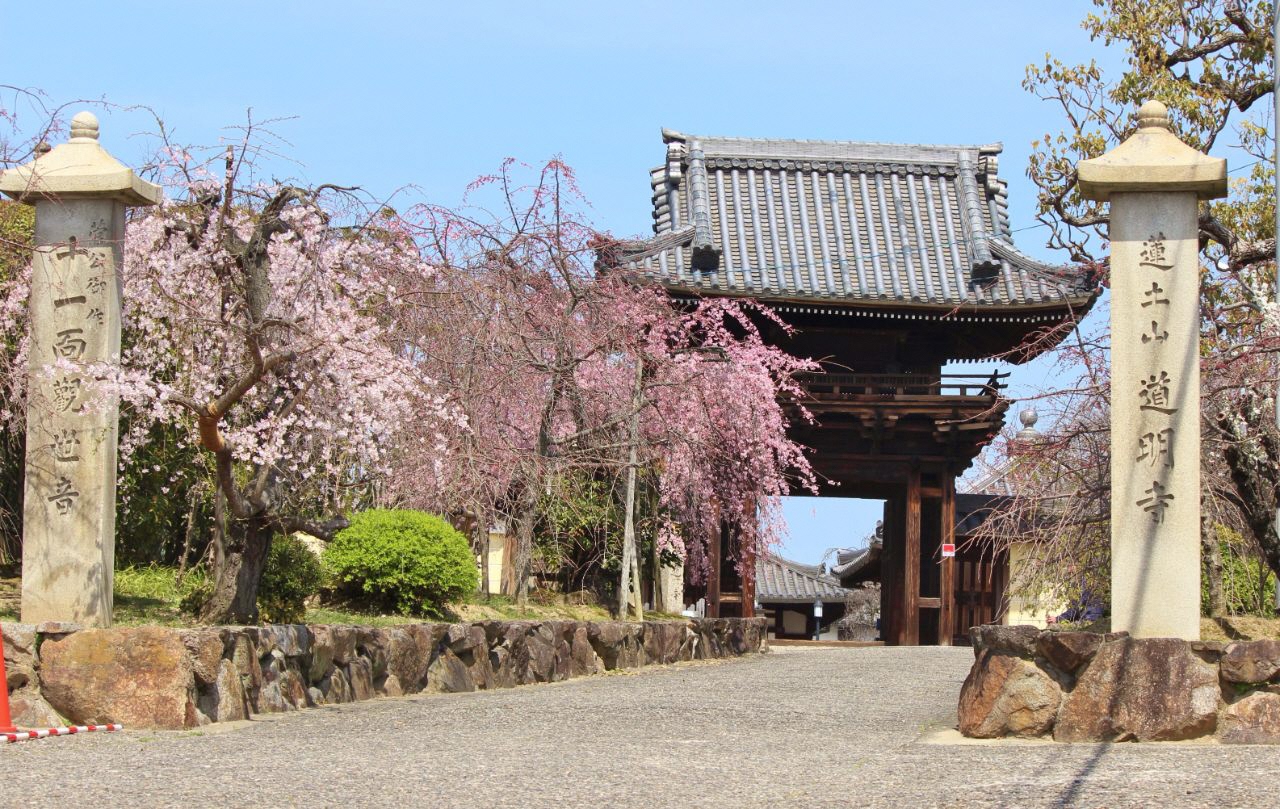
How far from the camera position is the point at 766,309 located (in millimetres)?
23141

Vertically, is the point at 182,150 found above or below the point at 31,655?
above

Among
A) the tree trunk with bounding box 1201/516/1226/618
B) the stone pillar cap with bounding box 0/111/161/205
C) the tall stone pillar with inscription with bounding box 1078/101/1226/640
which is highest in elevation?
the stone pillar cap with bounding box 0/111/161/205

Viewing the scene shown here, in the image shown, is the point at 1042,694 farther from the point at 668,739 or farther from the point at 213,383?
the point at 213,383

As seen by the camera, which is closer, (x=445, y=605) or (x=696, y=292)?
(x=445, y=605)

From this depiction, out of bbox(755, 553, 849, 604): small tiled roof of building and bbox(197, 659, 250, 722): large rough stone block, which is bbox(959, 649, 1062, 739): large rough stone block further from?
bbox(755, 553, 849, 604): small tiled roof of building

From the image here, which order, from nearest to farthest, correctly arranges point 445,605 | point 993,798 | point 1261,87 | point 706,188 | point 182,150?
point 993,798, point 182,150, point 445,605, point 1261,87, point 706,188

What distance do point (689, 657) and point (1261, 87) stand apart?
9932 millimetres

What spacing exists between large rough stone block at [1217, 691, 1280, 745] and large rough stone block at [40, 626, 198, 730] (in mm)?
5943

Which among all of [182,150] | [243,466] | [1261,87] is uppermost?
[1261,87]

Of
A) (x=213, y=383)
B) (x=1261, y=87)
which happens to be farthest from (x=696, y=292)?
(x=213, y=383)

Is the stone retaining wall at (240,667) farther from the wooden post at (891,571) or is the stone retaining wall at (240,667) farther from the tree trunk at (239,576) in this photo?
the wooden post at (891,571)

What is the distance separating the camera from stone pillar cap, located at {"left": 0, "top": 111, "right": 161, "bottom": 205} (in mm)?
9359

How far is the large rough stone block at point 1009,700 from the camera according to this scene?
8602 mm

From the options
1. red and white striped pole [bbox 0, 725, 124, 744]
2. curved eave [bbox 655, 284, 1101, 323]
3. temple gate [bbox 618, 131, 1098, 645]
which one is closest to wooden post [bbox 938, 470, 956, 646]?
temple gate [bbox 618, 131, 1098, 645]
